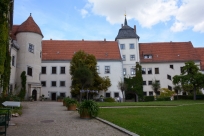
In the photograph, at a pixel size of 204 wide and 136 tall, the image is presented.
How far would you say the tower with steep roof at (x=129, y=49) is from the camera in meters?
51.1

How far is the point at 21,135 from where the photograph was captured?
28.2ft

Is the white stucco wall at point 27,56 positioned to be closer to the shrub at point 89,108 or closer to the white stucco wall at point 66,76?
the white stucco wall at point 66,76

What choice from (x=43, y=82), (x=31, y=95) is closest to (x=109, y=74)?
(x=43, y=82)

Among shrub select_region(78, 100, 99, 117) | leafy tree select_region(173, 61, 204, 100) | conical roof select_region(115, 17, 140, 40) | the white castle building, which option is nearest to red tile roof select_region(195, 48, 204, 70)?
the white castle building

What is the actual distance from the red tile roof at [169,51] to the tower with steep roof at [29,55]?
85.8 ft

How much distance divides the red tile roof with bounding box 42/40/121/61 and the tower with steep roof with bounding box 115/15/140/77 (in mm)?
1831

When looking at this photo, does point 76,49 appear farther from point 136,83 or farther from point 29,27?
point 136,83

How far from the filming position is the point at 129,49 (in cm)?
5194

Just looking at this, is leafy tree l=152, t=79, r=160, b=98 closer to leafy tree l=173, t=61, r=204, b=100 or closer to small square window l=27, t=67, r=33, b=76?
leafy tree l=173, t=61, r=204, b=100

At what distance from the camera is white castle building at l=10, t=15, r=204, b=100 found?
46625mm

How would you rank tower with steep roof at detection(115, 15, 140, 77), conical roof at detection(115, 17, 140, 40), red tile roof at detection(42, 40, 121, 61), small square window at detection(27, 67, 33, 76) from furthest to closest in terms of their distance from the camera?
1. conical roof at detection(115, 17, 140, 40)
2. tower with steep roof at detection(115, 15, 140, 77)
3. red tile roof at detection(42, 40, 121, 61)
4. small square window at detection(27, 67, 33, 76)

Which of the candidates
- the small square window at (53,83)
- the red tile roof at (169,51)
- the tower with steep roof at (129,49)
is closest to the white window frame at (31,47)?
the small square window at (53,83)

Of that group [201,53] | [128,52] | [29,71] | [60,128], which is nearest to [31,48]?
[29,71]

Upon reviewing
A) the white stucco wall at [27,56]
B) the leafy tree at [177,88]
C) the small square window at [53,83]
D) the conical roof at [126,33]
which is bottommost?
the leafy tree at [177,88]
